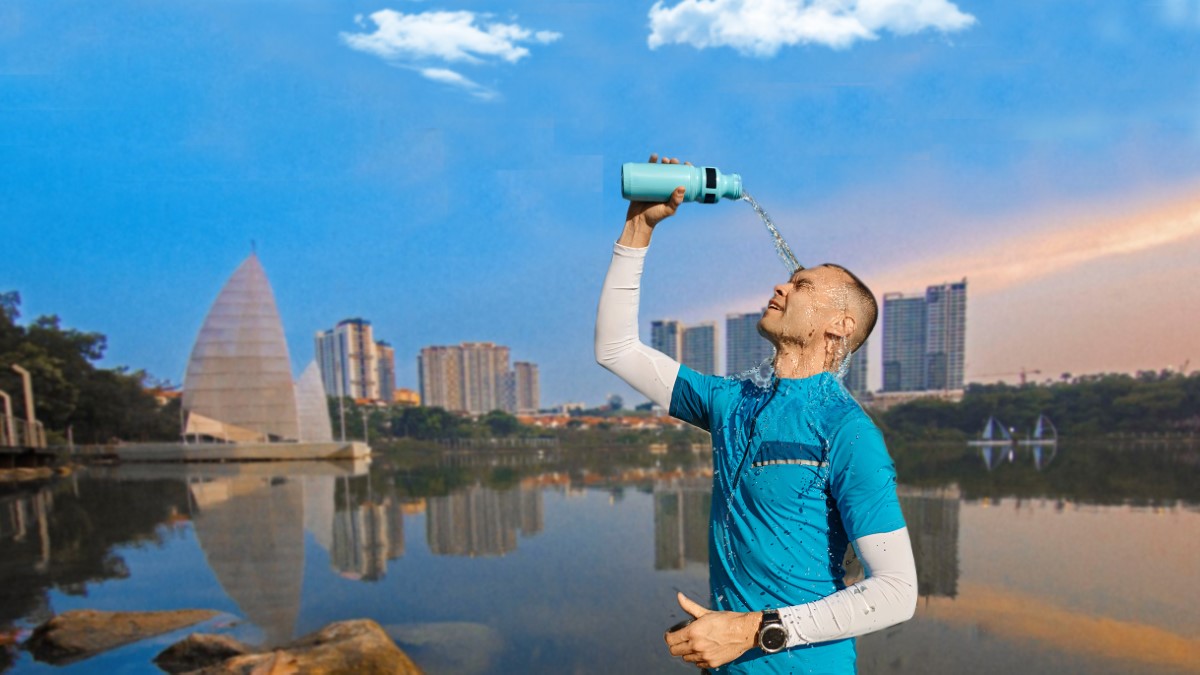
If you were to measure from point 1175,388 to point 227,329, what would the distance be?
7683cm

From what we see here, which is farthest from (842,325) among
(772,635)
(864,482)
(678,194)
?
(772,635)

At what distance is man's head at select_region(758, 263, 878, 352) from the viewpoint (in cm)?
160

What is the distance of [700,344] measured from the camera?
55.9 meters

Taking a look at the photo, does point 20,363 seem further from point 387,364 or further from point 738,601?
point 387,364

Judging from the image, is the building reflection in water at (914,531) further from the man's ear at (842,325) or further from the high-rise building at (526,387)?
the high-rise building at (526,387)

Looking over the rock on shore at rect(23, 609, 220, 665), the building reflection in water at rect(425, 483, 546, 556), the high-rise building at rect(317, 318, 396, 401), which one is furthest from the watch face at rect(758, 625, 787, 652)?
the high-rise building at rect(317, 318, 396, 401)

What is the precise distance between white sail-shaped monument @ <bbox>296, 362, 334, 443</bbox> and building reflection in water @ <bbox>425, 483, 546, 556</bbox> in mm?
33186

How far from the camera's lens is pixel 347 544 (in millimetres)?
12633

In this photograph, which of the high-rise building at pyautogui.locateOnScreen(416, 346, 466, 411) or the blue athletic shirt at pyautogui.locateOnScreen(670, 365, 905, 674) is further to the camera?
the high-rise building at pyautogui.locateOnScreen(416, 346, 466, 411)

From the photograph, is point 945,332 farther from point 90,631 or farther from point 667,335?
point 90,631

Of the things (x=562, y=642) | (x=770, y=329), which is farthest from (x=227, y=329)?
(x=770, y=329)

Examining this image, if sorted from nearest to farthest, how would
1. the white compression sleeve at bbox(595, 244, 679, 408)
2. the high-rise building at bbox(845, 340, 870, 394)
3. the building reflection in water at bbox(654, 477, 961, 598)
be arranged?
the high-rise building at bbox(845, 340, 870, 394), the white compression sleeve at bbox(595, 244, 679, 408), the building reflection in water at bbox(654, 477, 961, 598)

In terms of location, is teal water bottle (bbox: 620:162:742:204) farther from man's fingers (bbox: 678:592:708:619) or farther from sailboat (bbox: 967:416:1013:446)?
sailboat (bbox: 967:416:1013:446)

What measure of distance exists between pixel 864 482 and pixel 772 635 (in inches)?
14.5
